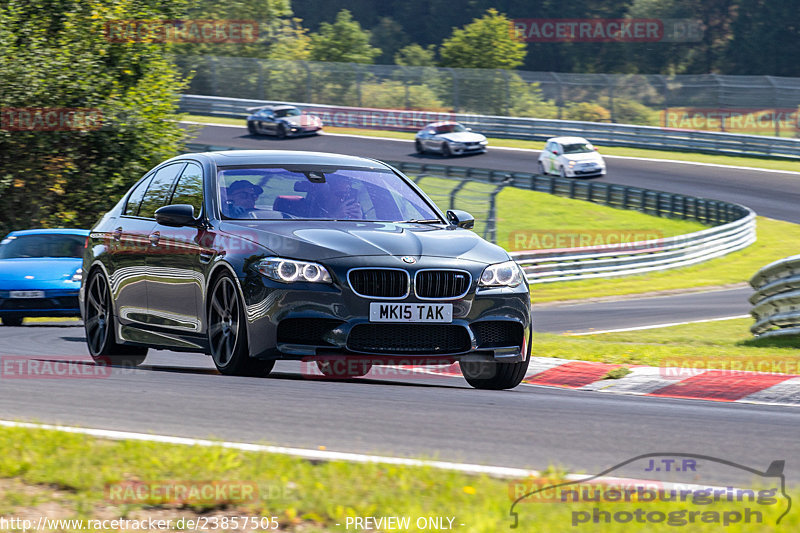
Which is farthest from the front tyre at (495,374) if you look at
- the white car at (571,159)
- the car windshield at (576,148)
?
the car windshield at (576,148)

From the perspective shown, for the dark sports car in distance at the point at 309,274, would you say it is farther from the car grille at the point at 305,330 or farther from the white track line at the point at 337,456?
the white track line at the point at 337,456

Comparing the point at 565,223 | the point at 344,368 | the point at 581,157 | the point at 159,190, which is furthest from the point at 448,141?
the point at 344,368

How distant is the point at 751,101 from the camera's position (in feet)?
155

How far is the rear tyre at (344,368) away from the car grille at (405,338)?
189 mm

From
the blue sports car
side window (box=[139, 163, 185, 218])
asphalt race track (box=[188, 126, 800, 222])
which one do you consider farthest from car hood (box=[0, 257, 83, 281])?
asphalt race track (box=[188, 126, 800, 222])

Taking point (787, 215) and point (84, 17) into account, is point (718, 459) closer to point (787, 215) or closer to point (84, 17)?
point (84, 17)

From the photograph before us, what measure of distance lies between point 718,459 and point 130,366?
220 inches

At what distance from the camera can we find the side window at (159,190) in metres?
8.81

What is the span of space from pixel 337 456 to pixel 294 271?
7.55 ft

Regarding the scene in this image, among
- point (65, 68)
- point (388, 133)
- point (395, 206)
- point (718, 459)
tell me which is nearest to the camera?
point (718, 459)

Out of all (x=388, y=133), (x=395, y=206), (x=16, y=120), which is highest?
(x=395, y=206)

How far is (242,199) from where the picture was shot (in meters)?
8.02

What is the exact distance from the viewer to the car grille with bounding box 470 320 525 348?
7.35 meters

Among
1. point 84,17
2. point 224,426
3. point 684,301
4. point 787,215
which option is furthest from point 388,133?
point 224,426
